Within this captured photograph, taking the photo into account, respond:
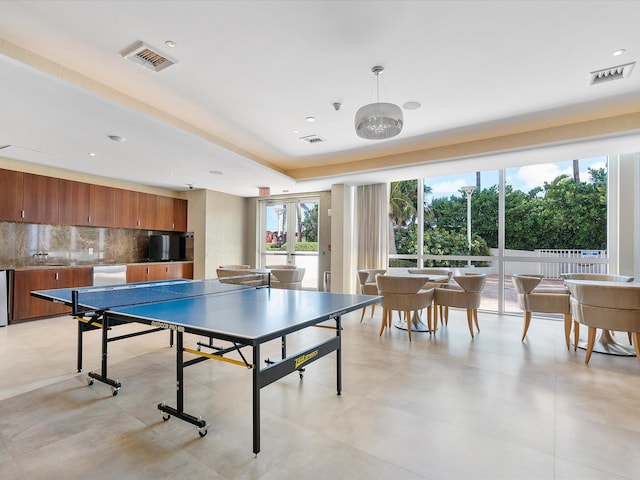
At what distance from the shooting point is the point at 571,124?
4520 millimetres

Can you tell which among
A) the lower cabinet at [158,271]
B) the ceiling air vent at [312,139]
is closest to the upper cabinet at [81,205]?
the lower cabinet at [158,271]

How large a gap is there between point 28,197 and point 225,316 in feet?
18.4

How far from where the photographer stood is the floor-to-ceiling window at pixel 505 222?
5934 mm

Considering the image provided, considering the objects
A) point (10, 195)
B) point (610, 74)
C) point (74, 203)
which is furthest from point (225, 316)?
point (74, 203)

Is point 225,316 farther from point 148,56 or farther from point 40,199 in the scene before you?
point 40,199

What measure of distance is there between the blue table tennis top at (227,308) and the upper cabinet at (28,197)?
11.2ft

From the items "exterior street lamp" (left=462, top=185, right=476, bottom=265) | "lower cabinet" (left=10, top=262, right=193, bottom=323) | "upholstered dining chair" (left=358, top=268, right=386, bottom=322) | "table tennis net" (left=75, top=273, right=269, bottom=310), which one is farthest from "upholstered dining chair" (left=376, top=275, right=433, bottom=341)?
"lower cabinet" (left=10, top=262, right=193, bottom=323)

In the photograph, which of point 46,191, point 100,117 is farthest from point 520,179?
point 46,191

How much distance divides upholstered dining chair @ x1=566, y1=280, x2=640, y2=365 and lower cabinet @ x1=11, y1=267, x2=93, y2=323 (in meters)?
7.62

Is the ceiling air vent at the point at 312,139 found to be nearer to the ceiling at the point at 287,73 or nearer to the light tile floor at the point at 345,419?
the ceiling at the point at 287,73

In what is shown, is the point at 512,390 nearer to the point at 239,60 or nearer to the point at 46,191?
the point at 239,60

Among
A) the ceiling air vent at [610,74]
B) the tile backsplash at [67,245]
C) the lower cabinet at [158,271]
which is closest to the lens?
the ceiling air vent at [610,74]

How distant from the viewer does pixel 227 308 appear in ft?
8.23

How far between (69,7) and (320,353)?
323cm
